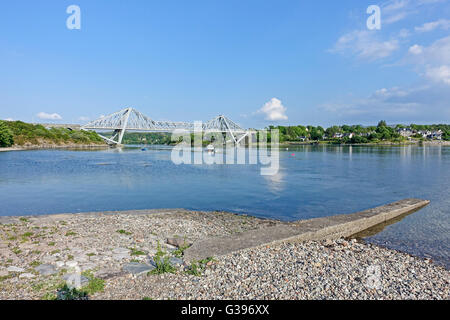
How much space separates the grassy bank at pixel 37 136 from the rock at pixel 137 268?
75135 mm

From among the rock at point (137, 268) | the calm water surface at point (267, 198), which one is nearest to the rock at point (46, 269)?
the rock at point (137, 268)

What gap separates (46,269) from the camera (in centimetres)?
535

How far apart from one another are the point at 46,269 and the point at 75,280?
837 mm

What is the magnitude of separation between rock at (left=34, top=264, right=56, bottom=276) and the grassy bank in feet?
244

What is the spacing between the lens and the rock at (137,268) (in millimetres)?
5422

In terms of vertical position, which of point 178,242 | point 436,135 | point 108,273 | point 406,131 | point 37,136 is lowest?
point 178,242

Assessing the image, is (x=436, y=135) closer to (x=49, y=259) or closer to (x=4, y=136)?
(x=4, y=136)

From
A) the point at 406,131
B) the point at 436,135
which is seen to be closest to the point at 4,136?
the point at 406,131

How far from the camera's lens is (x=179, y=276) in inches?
209

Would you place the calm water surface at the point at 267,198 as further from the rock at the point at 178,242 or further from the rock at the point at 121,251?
the rock at the point at 121,251

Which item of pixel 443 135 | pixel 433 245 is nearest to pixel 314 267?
pixel 433 245

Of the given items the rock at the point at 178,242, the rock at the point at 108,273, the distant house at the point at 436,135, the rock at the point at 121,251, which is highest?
the distant house at the point at 436,135
